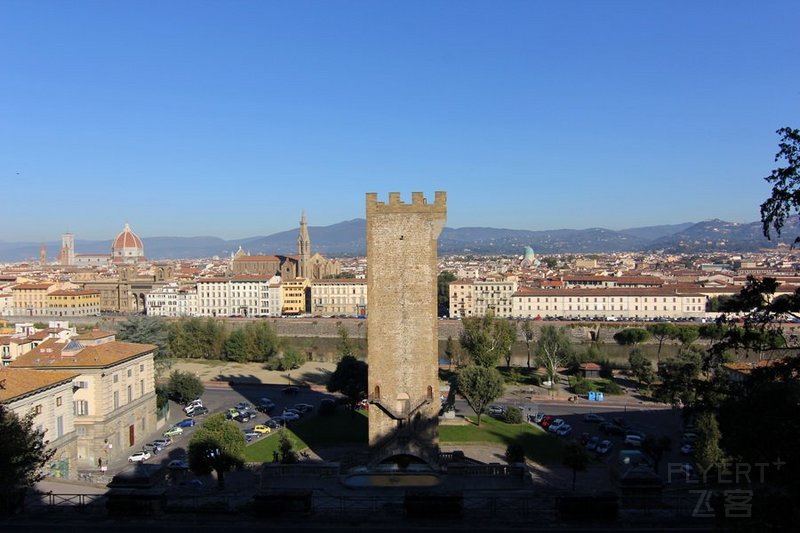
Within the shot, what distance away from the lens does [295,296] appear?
84.4m

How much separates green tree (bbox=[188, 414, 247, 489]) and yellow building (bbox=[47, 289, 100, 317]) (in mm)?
Result: 67915

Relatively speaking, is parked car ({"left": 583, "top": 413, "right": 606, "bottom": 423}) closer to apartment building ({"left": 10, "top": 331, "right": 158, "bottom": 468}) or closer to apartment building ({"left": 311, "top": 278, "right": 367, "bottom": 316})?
apartment building ({"left": 10, "top": 331, "right": 158, "bottom": 468})

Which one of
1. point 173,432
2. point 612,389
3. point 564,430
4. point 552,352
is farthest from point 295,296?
point 564,430

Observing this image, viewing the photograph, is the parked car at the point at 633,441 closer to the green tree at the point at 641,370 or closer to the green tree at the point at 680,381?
the green tree at the point at 680,381

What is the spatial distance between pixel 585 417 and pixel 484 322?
39.9 ft

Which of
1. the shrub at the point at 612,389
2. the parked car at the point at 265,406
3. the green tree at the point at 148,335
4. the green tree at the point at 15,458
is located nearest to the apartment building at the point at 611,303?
the shrub at the point at 612,389

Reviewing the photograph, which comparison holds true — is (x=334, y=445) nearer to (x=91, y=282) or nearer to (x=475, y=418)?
(x=475, y=418)

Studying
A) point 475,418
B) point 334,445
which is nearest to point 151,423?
point 334,445

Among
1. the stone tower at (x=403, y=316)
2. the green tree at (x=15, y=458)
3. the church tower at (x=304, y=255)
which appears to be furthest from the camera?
the church tower at (x=304, y=255)

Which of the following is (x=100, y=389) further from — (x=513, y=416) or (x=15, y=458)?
(x=513, y=416)

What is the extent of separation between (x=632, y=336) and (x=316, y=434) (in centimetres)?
3820

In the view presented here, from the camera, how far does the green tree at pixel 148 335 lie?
1539 inches

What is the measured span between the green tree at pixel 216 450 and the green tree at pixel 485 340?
21.1 meters

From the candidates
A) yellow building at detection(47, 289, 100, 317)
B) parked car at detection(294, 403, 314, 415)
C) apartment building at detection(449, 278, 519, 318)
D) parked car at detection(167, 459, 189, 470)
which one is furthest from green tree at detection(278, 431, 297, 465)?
yellow building at detection(47, 289, 100, 317)
